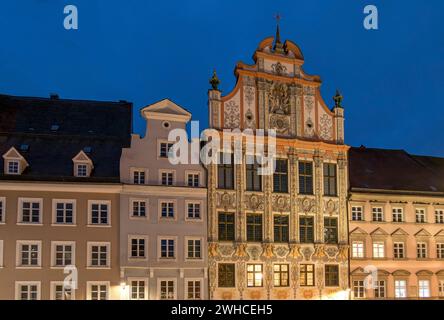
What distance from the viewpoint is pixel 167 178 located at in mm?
37000

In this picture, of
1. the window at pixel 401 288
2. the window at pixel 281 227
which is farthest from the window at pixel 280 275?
the window at pixel 401 288

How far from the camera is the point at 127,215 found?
35.7 meters

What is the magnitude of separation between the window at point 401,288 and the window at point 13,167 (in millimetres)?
25919

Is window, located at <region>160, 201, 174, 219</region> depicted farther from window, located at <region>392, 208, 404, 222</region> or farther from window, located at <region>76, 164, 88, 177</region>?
window, located at <region>392, 208, 404, 222</region>

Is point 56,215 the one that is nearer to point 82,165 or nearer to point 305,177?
point 82,165

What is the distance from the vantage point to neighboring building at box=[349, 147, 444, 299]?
133ft

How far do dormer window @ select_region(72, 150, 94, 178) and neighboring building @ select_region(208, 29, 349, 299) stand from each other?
24.7 feet

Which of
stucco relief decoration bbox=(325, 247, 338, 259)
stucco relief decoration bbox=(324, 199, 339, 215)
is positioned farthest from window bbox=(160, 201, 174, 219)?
stucco relief decoration bbox=(325, 247, 338, 259)

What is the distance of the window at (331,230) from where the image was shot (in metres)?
40.1

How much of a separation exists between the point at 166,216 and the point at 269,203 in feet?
22.6

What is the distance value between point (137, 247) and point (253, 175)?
8.89 meters

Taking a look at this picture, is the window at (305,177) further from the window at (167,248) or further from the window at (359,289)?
the window at (167,248)

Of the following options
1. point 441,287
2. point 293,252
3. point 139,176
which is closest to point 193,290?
point 293,252
